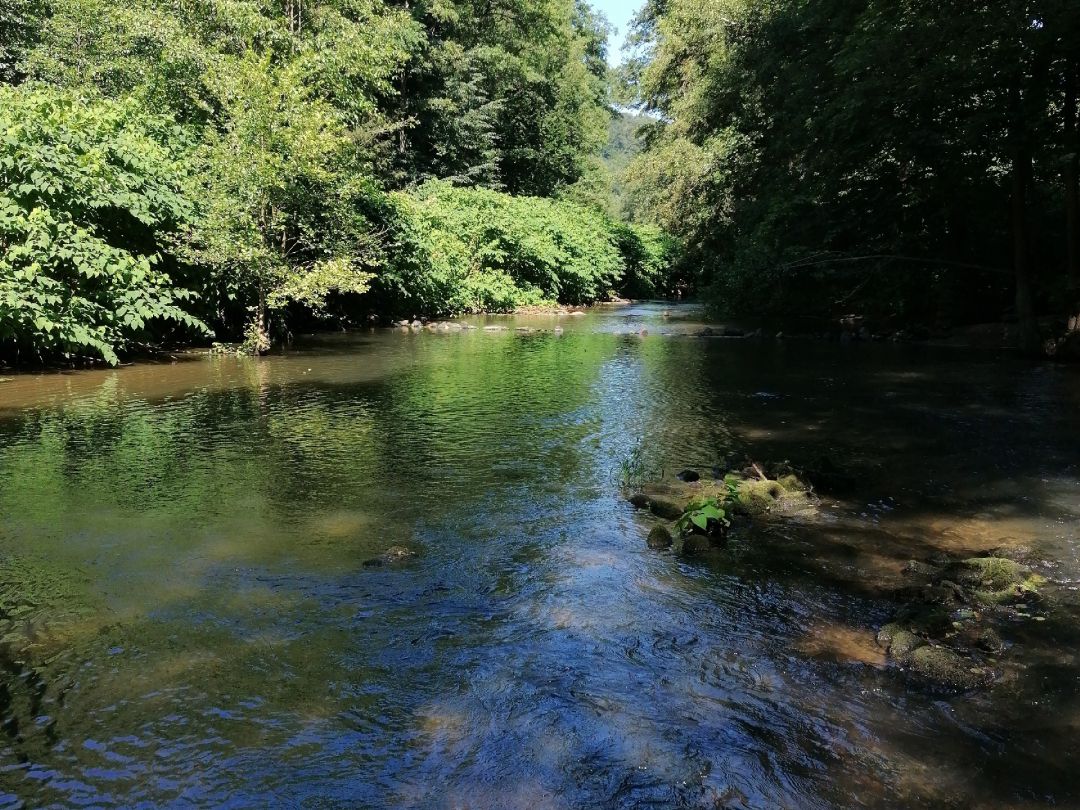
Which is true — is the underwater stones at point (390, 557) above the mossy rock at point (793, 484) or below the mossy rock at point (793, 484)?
below

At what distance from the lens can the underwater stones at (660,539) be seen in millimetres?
5926

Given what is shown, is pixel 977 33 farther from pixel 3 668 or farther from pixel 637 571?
pixel 3 668

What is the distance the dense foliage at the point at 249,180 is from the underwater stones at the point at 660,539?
34.5 ft

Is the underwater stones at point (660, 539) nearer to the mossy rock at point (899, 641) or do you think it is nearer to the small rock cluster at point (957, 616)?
the small rock cluster at point (957, 616)

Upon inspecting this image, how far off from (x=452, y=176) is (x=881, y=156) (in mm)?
20940

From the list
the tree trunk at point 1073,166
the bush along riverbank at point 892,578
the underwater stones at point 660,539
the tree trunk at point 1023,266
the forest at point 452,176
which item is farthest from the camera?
the tree trunk at point 1023,266

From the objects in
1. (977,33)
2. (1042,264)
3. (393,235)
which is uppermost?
(977,33)

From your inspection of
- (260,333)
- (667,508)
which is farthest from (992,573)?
(260,333)

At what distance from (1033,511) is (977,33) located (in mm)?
10661

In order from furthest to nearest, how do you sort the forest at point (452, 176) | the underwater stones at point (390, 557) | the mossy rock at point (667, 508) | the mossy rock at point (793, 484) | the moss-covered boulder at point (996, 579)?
the forest at point (452, 176), the mossy rock at point (793, 484), the mossy rock at point (667, 508), the underwater stones at point (390, 557), the moss-covered boulder at point (996, 579)

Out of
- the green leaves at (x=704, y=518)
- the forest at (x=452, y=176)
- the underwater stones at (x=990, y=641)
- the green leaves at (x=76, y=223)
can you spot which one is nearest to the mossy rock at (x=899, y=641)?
the underwater stones at (x=990, y=641)

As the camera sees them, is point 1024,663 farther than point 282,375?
No

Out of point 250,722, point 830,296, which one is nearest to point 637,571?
point 250,722

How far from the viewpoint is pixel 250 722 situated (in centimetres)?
361
